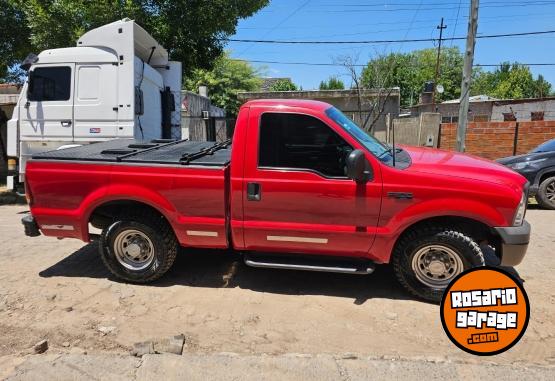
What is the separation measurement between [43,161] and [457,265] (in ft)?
13.6

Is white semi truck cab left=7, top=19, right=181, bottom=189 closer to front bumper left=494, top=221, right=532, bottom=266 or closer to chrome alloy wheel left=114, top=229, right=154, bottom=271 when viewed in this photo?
chrome alloy wheel left=114, top=229, right=154, bottom=271

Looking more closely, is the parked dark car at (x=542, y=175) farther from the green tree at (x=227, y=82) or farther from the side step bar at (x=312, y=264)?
the green tree at (x=227, y=82)

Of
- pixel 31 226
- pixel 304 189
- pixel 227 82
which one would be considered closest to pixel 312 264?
pixel 304 189

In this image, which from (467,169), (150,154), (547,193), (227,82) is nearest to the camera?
(467,169)

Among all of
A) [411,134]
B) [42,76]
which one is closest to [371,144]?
[42,76]

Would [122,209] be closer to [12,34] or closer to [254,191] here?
[254,191]

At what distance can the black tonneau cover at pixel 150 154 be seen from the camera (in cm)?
437

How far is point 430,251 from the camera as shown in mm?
4090

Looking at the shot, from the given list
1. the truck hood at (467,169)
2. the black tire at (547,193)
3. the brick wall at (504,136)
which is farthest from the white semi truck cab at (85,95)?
the brick wall at (504,136)

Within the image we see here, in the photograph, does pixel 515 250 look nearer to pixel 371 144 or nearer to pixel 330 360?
pixel 371 144

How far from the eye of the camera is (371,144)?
441 cm

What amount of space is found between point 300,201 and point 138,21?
328 inches

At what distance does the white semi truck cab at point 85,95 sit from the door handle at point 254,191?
13.6ft

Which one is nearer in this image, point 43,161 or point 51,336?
point 51,336
